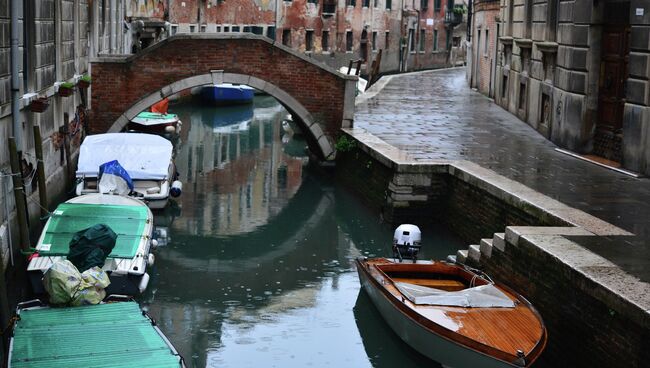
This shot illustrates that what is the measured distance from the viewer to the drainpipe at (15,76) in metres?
9.81

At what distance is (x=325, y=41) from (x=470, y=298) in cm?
2882

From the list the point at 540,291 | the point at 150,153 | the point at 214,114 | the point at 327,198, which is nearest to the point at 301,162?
the point at 327,198

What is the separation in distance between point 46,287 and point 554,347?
13.2 ft

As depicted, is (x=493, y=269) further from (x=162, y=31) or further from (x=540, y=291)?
(x=162, y=31)

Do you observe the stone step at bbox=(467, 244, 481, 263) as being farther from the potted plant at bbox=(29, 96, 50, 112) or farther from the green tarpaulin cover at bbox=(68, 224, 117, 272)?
the potted plant at bbox=(29, 96, 50, 112)

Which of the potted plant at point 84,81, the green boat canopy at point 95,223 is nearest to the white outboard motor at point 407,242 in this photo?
the green boat canopy at point 95,223

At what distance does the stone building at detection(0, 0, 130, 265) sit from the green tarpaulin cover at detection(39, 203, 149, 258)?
0.41 m

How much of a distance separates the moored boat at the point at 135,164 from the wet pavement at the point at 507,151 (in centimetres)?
331

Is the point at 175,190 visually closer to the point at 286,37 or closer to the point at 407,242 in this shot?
the point at 407,242

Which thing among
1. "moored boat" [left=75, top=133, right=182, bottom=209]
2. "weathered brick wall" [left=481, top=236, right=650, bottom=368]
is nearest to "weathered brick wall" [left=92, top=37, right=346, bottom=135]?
"moored boat" [left=75, top=133, right=182, bottom=209]

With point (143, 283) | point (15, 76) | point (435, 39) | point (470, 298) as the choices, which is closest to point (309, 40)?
point (435, 39)

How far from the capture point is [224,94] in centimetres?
2903

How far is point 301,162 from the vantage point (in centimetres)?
1900

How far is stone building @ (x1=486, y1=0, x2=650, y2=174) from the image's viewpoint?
12047mm
